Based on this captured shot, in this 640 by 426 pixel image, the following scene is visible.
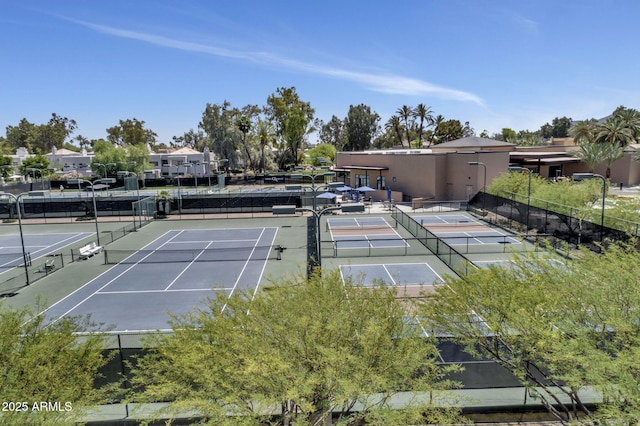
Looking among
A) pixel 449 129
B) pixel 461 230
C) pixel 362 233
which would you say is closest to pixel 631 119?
pixel 449 129

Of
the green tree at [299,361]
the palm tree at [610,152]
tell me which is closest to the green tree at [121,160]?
the green tree at [299,361]

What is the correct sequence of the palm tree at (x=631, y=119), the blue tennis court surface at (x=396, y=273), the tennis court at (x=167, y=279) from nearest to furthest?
the tennis court at (x=167, y=279) < the blue tennis court surface at (x=396, y=273) < the palm tree at (x=631, y=119)

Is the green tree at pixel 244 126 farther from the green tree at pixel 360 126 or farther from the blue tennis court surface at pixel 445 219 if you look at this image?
the blue tennis court surface at pixel 445 219

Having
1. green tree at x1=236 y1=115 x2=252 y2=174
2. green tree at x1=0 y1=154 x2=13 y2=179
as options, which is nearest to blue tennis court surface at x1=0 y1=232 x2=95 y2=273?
green tree at x1=236 y1=115 x2=252 y2=174

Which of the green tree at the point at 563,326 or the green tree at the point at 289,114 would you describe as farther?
the green tree at the point at 289,114

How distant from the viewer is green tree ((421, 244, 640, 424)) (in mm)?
8922

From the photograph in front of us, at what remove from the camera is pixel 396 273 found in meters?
24.9

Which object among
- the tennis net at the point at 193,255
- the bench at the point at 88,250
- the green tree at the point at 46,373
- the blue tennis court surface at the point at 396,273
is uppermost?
the green tree at the point at 46,373

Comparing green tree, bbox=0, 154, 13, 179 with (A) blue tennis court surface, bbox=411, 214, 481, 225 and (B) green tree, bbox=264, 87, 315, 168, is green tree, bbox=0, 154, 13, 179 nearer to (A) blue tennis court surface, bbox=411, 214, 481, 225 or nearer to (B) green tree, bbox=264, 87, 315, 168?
(B) green tree, bbox=264, 87, 315, 168

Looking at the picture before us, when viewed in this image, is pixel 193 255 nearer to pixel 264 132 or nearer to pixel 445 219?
pixel 445 219

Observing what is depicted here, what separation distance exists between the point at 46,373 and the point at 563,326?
12.5 m

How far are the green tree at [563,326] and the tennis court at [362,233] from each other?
57.9 feet

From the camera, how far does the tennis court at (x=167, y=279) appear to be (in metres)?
19.7

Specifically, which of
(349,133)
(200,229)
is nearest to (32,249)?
(200,229)
